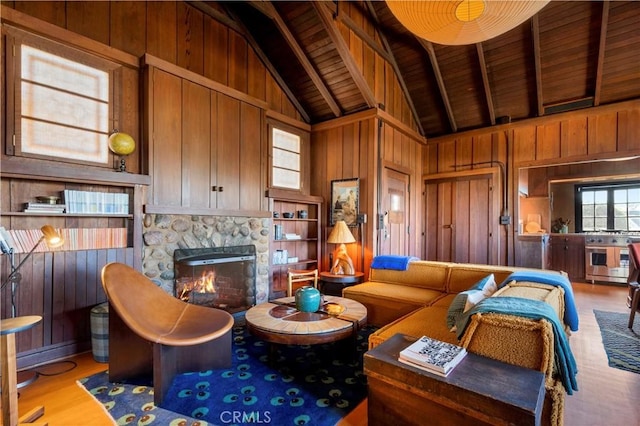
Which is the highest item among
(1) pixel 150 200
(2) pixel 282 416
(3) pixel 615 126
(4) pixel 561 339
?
(3) pixel 615 126

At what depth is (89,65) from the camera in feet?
10.1

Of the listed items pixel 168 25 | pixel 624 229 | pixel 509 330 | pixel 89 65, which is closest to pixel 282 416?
pixel 509 330

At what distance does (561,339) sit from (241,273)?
11.8 feet

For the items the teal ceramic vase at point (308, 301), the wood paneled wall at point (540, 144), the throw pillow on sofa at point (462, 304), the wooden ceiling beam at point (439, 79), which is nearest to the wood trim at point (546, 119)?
the wood paneled wall at point (540, 144)

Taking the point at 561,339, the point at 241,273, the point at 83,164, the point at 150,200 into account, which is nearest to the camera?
the point at 561,339

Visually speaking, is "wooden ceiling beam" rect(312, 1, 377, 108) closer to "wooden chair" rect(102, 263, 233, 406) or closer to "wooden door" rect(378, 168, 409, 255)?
"wooden door" rect(378, 168, 409, 255)

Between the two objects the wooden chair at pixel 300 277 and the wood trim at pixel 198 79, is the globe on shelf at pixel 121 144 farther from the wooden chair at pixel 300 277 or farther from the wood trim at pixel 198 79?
the wooden chair at pixel 300 277

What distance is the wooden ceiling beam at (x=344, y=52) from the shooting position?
4.02 meters

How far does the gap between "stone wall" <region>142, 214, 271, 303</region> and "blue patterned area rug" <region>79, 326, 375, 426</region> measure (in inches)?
45.6

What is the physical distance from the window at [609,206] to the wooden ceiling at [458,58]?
11.6 feet

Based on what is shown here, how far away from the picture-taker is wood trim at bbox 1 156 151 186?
2.51 metres

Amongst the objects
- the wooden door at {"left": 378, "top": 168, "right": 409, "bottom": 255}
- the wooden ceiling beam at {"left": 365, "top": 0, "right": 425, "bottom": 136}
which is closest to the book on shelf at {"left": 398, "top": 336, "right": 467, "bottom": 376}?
the wooden door at {"left": 378, "top": 168, "right": 409, "bottom": 255}

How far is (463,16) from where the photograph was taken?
6.73ft

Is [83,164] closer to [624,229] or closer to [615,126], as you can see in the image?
[615,126]
